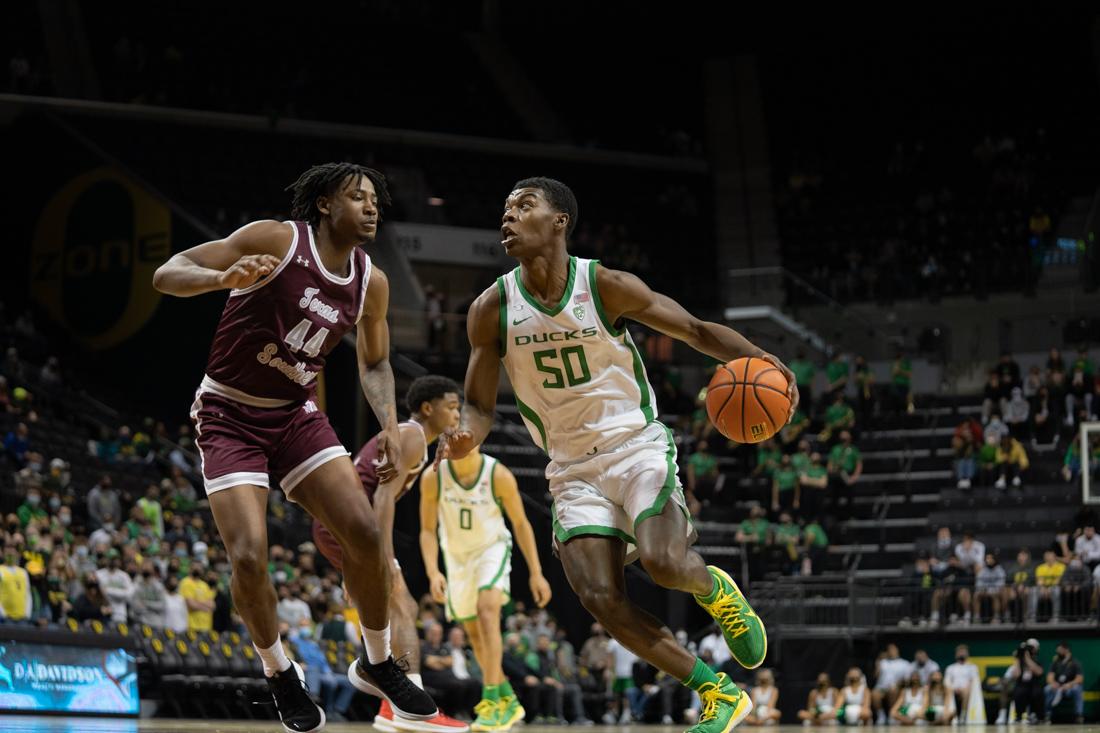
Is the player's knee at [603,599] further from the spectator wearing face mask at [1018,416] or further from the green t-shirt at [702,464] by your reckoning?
the spectator wearing face mask at [1018,416]

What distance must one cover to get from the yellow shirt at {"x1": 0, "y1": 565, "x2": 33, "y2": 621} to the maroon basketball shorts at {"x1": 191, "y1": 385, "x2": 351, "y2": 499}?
931cm

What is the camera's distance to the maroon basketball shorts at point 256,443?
277 inches

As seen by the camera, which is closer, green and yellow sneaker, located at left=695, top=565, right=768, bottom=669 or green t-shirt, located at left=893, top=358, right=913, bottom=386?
green and yellow sneaker, located at left=695, top=565, right=768, bottom=669

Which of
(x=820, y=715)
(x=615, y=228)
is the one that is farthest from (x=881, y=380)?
(x=820, y=715)

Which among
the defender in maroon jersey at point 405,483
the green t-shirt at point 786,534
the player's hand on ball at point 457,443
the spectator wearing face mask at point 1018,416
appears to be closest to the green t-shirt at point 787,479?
the green t-shirt at point 786,534

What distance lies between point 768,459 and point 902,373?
3342 millimetres

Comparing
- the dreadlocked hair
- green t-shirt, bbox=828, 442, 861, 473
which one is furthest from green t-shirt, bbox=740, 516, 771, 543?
the dreadlocked hair

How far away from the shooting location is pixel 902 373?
91.4 ft

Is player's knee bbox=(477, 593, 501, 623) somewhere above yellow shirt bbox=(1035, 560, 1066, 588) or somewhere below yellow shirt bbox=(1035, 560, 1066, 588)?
above

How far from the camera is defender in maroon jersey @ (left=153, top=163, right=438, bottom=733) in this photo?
701cm

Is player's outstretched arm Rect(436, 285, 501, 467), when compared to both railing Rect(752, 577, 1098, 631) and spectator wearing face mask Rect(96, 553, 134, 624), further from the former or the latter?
railing Rect(752, 577, 1098, 631)

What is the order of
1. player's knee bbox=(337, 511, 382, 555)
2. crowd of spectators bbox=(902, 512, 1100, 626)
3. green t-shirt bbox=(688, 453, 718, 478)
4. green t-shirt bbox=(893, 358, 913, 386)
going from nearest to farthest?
1. player's knee bbox=(337, 511, 382, 555)
2. crowd of spectators bbox=(902, 512, 1100, 626)
3. green t-shirt bbox=(688, 453, 718, 478)
4. green t-shirt bbox=(893, 358, 913, 386)

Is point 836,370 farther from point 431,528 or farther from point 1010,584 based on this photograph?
point 431,528

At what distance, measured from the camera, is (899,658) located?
70.6ft
